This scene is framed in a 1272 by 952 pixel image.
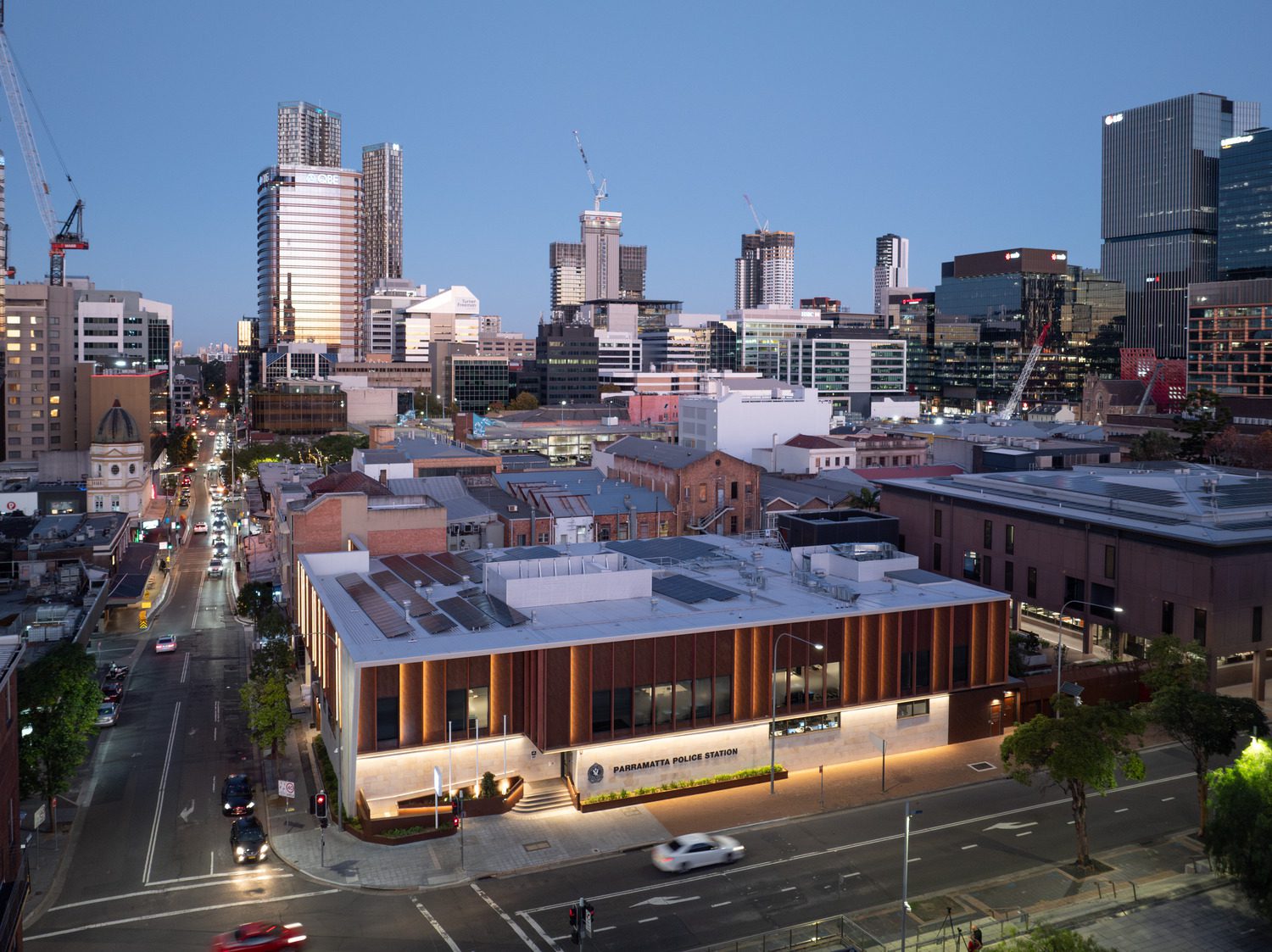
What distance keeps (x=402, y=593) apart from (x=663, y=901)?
2551 cm

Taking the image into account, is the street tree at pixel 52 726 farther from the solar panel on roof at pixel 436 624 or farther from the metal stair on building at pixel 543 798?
the metal stair on building at pixel 543 798

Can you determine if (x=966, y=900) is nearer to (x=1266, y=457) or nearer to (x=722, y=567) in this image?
(x=722, y=567)

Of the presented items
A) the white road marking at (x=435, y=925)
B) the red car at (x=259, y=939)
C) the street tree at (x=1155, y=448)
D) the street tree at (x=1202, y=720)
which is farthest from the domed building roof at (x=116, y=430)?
the street tree at (x=1155, y=448)

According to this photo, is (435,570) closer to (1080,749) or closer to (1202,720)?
(1080,749)

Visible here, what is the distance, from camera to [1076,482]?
276 ft

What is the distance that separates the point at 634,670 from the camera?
168 ft

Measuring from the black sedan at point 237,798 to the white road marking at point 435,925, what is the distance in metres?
12.2

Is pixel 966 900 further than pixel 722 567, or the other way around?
pixel 722 567

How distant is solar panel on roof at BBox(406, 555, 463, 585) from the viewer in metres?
64.8

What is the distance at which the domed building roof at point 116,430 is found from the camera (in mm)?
130875

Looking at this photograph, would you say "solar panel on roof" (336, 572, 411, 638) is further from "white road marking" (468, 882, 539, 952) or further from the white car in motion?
the white car in motion

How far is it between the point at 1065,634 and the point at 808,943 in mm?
48019

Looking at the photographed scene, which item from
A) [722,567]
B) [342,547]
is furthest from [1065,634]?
[342,547]

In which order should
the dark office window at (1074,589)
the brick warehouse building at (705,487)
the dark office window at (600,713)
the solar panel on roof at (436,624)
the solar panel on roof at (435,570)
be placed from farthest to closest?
the brick warehouse building at (705,487)
the dark office window at (1074,589)
the solar panel on roof at (435,570)
the solar panel on roof at (436,624)
the dark office window at (600,713)
